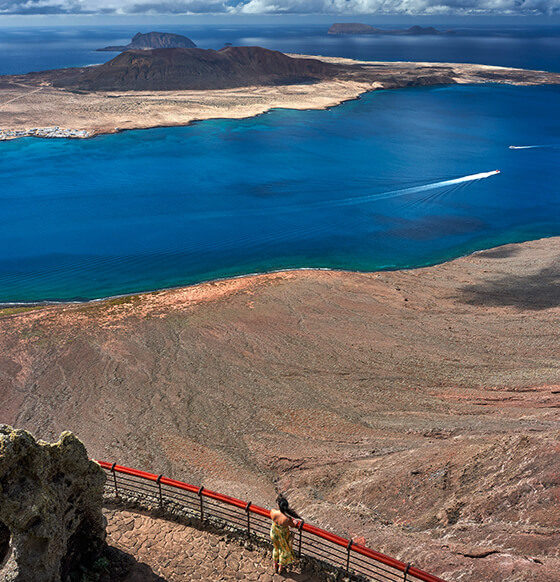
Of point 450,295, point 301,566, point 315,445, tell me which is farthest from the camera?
point 450,295

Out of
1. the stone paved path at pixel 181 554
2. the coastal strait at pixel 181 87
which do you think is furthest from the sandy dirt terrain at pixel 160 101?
the stone paved path at pixel 181 554

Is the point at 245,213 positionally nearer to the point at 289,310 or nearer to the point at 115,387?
the point at 289,310

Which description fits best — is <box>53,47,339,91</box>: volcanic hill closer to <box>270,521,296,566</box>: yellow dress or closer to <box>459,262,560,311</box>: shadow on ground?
<box>459,262,560,311</box>: shadow on ground

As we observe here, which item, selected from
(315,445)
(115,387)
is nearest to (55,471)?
(315,445)

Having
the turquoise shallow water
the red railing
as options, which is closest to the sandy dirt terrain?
the turquoise shallow water

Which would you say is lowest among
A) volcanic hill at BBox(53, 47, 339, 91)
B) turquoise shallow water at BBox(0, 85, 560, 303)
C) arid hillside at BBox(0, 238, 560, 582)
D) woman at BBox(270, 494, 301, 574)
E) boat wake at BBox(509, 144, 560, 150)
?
arid hillside at BBox(0, 238, 560, 582)

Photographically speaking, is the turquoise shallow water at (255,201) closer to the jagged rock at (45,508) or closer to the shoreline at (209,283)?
the shoreline at (209,283)
